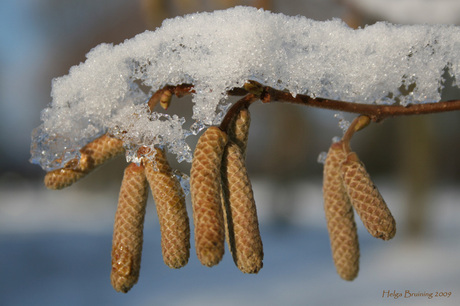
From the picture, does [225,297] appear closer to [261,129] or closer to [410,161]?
[410,161]

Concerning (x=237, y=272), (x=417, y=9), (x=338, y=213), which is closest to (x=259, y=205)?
(x=237, y=272)

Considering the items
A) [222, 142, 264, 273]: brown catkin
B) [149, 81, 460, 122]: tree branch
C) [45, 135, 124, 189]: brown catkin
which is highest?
[149, 81, 460, 122]: tree branch

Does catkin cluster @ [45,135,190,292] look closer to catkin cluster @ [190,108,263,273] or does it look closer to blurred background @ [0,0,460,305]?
catkin cluster @ [190,108,263,273]

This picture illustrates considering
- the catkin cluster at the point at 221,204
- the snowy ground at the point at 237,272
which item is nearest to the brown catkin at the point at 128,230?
the catkin cluster at the point at 221,204

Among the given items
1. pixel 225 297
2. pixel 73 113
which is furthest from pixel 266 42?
pixel 225 297

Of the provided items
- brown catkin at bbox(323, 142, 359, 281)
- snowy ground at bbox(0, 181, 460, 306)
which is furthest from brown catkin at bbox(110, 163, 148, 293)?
snowy ground at bbox(0, 181, 460, 306)

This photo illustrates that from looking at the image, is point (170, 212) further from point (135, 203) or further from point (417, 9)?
point (417, 9)

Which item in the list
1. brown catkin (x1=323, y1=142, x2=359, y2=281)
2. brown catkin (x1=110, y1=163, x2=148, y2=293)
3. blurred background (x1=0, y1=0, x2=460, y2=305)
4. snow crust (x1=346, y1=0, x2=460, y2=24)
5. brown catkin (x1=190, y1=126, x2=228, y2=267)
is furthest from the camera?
blurred background (x1=0, y1=0, x2=460, y2=305)

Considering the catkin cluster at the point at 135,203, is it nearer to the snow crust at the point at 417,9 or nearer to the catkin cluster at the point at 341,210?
the catkin cluster at the point at 341,210
